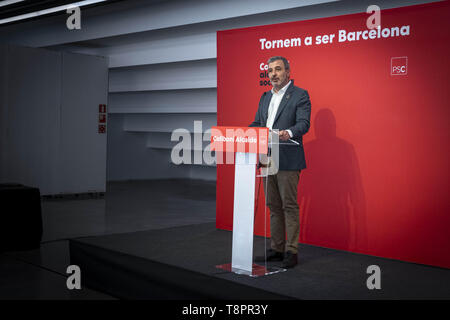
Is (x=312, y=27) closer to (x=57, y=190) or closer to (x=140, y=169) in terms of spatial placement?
(x=57, y=190)

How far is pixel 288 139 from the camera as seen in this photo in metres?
3.99

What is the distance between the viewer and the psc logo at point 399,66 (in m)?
4.55

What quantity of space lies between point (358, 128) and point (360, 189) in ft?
1.82

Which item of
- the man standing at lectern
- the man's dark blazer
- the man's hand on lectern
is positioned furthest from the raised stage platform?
the man's hand on lectern

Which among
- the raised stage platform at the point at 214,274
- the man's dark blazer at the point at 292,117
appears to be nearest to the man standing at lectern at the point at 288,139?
the man's dark blazer at the point at 292,117

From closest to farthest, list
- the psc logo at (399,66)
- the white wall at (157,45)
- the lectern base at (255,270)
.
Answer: the lectern base at (255,270), the psc logo at (399,66), the white wall at (157,45)

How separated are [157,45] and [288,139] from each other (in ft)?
16.0

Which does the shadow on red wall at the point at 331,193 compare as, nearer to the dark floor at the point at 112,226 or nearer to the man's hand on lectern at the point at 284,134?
the dark floor at the point at 112,226

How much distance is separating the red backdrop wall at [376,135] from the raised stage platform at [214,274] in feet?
0.80

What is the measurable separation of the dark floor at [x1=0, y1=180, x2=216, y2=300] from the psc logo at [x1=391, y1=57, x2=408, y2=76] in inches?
120

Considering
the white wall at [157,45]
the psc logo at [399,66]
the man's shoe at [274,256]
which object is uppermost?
the white wall at [157,45]

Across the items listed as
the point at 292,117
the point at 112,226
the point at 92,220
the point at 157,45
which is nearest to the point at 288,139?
the point at 292,117

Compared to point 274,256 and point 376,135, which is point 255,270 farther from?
point 376,135
